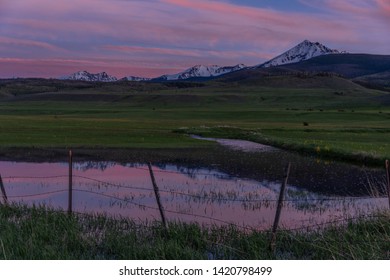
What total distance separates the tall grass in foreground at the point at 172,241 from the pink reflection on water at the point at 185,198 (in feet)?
8.90

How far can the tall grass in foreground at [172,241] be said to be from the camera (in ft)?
39.8

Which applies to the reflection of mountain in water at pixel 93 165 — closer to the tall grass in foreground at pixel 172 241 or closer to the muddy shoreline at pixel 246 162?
the muddy shoreline at pixel 246 162

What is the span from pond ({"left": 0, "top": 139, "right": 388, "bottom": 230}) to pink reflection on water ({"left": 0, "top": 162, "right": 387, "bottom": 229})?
1.3 inches

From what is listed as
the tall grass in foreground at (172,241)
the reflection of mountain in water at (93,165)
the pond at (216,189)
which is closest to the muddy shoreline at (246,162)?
the pond at (216,189)

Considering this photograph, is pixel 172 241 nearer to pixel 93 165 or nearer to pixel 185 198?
pixel 185 198

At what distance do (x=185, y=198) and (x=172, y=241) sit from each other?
32.4ft

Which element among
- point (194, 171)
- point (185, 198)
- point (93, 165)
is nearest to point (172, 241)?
point (185, 198)

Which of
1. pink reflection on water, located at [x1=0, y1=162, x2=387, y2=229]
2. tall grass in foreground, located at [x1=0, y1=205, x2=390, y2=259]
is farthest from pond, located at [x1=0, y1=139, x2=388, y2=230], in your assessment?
tall grass in foreground, located at [x1=0, y1=205, x2=390, y2=259]

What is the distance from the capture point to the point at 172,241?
12953 millimetres

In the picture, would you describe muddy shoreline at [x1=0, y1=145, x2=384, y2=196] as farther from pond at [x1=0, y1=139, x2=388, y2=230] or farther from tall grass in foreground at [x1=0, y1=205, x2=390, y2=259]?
tall grass in foreground at [x1=0, y1=205, x2=390, y2=259]

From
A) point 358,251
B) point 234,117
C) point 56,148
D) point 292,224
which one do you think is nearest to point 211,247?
point 358,251

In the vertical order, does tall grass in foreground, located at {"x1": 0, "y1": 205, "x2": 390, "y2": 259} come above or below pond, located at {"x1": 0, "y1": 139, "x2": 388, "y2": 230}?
above

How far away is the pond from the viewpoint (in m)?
19.4
